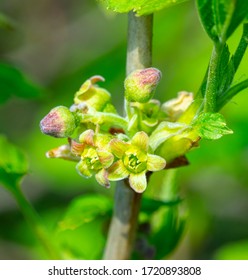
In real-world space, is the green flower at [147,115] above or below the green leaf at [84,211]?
above

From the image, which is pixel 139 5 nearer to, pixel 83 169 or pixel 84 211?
pixel 83 169

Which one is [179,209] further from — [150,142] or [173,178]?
[150,142]

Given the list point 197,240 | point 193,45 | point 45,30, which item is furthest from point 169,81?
point 45,30

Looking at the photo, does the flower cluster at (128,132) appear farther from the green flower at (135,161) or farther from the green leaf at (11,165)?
the green leaf at (11,165)

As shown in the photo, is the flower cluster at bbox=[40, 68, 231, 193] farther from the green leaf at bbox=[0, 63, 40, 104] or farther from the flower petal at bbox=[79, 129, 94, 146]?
the green leaf at bbox=[0, 63, 40, 104]

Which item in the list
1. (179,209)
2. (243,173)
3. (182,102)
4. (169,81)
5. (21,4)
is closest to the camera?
A: (182,102)

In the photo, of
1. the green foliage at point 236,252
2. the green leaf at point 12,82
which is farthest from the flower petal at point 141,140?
the green foliage at point 236,252
